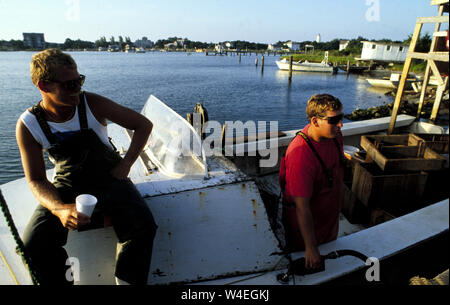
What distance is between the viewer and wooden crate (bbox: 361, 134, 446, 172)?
500 cm

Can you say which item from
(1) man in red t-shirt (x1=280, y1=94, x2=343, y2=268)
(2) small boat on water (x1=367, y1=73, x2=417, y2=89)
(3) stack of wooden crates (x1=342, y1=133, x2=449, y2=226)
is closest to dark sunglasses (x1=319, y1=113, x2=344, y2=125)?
(1) man in red t-shirt (x1=280, y1=94, x2=343, y2=268)

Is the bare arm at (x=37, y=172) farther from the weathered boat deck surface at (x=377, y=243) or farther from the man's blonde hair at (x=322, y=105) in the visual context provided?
the man's blonde hair at (x=322, y=105)

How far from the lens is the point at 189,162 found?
2.90 m

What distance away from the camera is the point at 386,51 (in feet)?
154

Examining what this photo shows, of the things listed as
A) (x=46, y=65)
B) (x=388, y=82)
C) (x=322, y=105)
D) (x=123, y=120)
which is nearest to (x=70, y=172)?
(x=123, y=120)

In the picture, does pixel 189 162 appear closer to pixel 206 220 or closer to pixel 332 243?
pixel 206 220

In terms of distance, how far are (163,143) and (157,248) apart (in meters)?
1.22

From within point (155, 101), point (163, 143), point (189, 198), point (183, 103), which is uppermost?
point (155, 101)

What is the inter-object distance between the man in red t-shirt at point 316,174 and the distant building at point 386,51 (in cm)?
5400

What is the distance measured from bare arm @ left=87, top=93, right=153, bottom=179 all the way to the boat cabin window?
23.9 inches

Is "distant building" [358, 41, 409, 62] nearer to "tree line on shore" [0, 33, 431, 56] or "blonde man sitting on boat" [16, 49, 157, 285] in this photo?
"tree line on shore" [0, 33, 431, 56]

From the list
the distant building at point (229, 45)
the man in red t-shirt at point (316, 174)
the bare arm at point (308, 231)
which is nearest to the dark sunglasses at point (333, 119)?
the man in red t-shirt at point (316, 174)

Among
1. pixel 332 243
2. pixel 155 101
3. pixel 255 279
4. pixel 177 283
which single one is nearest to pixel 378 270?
pixel 332 243

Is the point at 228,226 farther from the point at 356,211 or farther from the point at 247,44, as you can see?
the point at 247,44
